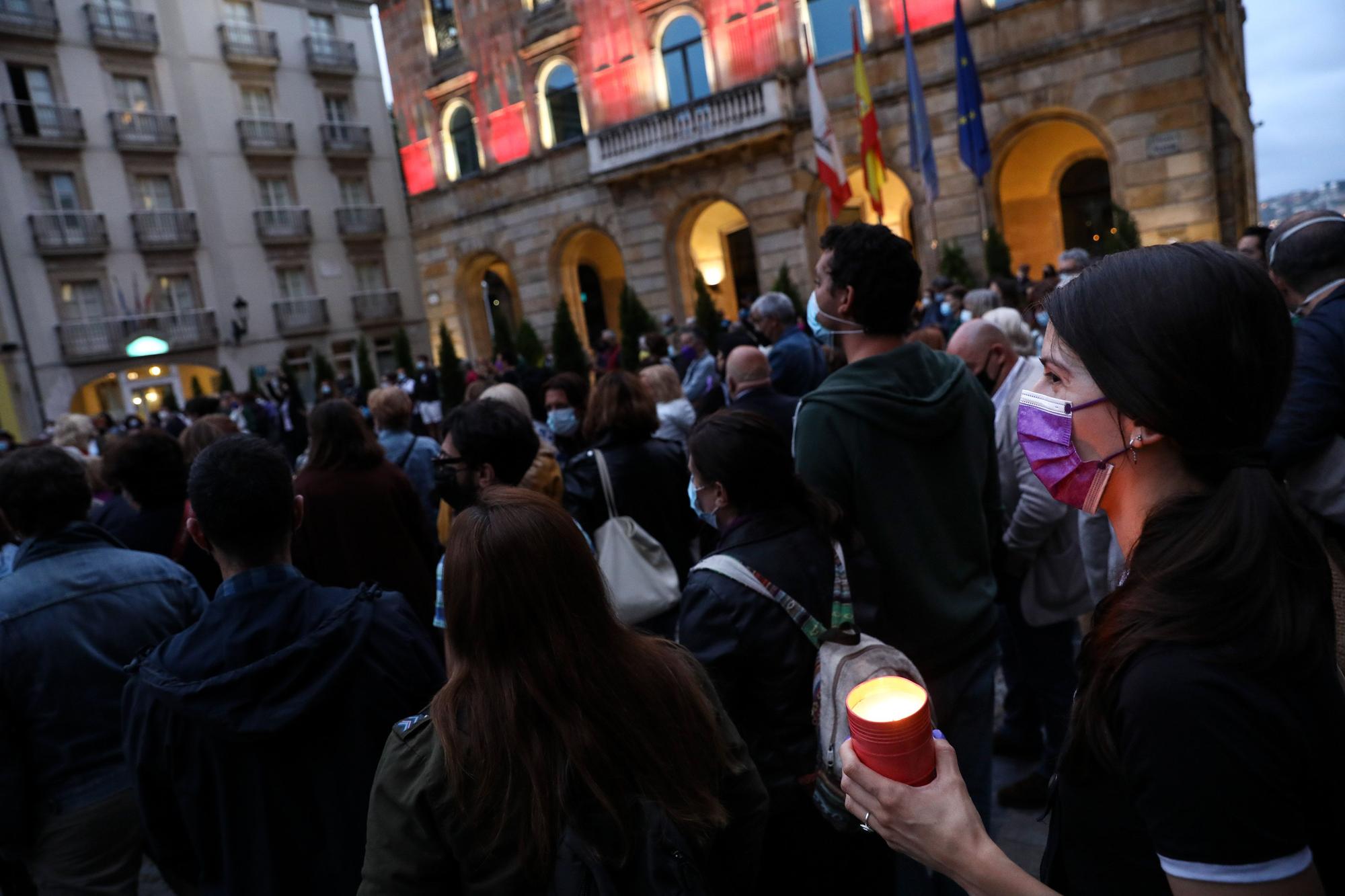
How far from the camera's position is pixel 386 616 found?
2.13 m

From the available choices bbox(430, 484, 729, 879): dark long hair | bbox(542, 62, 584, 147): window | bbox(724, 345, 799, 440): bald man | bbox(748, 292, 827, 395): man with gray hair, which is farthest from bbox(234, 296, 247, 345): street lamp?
bbox(430, 484, 729, 879): dark long hair

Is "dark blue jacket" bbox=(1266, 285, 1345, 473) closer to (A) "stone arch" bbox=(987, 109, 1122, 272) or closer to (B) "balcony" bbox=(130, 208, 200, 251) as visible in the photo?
(A) "stone arch" bbox=(987, 109, 1122, 272)

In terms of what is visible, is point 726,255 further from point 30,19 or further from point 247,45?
point 30,19

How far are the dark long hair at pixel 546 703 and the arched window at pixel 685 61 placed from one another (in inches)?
707

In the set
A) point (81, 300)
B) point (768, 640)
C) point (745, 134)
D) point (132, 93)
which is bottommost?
point (768, 640)

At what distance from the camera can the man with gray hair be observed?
590cm

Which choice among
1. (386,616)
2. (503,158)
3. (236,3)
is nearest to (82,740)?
(386,616)

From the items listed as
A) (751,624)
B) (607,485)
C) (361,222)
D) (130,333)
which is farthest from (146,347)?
(751,624)

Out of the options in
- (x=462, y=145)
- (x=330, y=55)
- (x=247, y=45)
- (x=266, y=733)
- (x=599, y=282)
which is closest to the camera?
(x=266, y=733)

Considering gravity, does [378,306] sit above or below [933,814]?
above

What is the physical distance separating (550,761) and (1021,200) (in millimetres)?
18927

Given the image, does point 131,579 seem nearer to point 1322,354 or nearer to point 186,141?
point 1322,354

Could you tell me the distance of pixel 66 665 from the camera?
2.54 metres

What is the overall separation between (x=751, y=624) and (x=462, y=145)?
2312 centimetres
